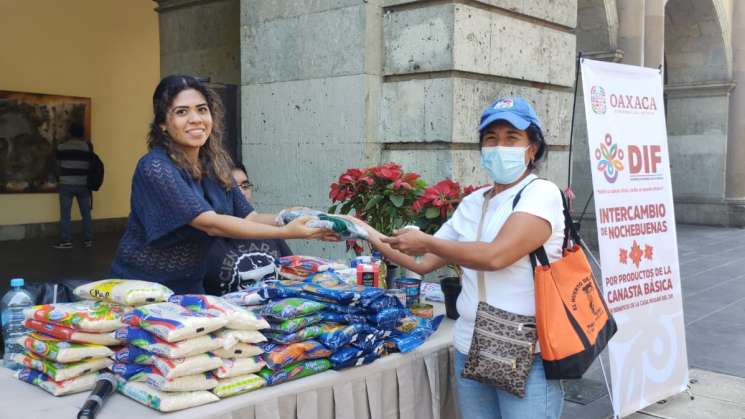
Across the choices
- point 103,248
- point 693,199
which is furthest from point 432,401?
point 693,199

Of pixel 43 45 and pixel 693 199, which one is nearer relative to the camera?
pixel 43 45

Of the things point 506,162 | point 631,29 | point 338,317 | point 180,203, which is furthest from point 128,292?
point 631,29

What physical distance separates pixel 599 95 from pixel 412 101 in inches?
67.2

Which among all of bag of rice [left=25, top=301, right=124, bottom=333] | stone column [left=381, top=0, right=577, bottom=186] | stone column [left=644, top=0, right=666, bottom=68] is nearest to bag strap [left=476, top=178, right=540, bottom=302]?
bag of rice [left=25, top=301, right=124, bottom=333]

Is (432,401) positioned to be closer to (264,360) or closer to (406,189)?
(264,360)

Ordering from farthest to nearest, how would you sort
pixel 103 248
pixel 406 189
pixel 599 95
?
pixel 103 248 → pixel 599 95 → pixel 406 189

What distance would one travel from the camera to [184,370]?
6.97 feet

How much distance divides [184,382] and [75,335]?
1.45 feet

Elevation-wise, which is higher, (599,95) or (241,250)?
(599,95)

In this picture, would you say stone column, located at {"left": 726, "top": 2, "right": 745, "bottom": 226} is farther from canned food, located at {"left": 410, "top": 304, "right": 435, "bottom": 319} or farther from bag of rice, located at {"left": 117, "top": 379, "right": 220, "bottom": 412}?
bag of rice, located at {"left": 117, "top": 379, "right": 220, "bottom": 412}

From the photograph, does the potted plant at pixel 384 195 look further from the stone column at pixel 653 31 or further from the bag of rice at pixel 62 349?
the stone column at pixel 653 31

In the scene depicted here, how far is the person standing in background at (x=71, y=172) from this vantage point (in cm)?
1107

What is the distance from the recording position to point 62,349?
2.23m

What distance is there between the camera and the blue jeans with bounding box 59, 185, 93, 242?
1123cm
